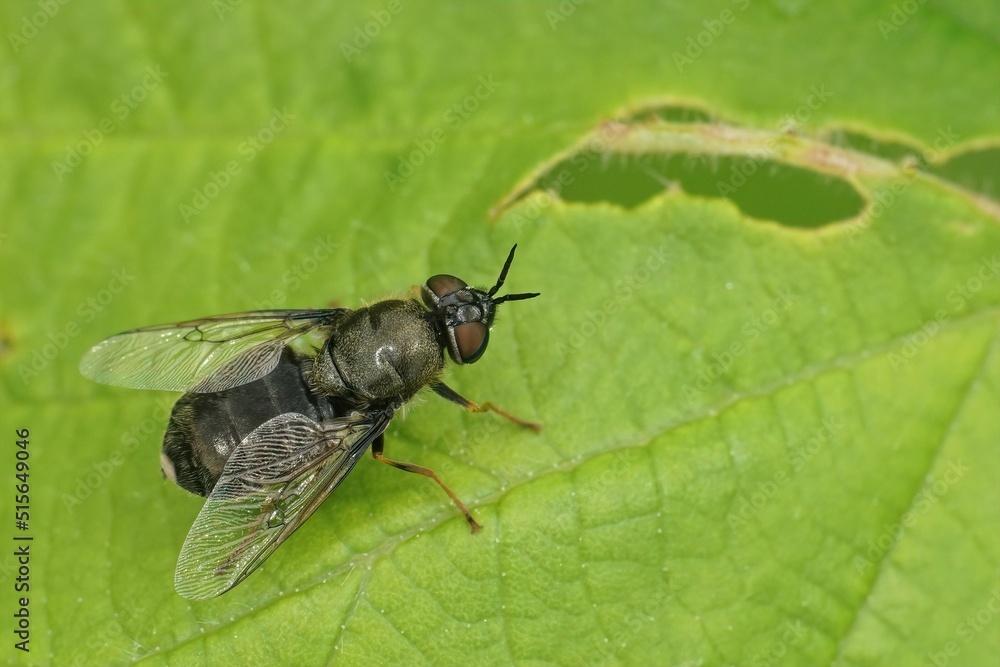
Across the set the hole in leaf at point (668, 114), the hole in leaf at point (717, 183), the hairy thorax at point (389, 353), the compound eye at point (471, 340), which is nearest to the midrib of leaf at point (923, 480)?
the hole in leaf at point (717, 183)

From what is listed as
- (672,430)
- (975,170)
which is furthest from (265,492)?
(975,170)

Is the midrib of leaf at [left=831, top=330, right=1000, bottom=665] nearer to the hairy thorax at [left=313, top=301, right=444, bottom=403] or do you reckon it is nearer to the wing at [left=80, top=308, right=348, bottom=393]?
the hairy thorax at [left=313, top=301, right=444, bottom=403]

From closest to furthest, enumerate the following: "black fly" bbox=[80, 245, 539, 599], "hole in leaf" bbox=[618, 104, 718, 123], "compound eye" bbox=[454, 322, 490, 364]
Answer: "black fly" bbox=[80, 245, 539, 599], "compound eye" bbox=[454, 322, 490, 364], "hole in leaf" bbox=[618, 104, 718, 123]

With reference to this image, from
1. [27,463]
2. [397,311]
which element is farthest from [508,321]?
[27,463]

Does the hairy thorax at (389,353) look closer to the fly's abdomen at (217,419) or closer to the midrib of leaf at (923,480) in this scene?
the fly's abdomen at (217,419)

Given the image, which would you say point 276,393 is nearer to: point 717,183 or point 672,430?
point 672,430

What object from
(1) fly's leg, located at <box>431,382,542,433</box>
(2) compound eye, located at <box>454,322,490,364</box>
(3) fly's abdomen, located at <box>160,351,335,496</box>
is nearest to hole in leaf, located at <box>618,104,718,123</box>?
(2) compound eye, located at <box>454,322,490,364</box>
